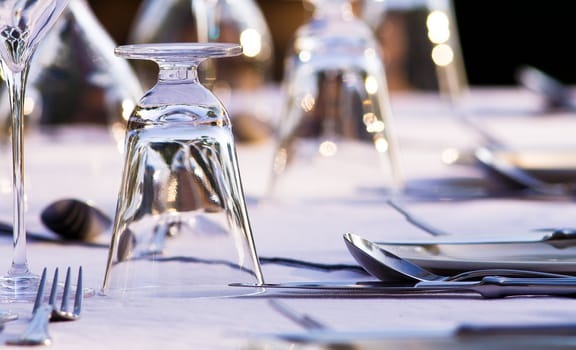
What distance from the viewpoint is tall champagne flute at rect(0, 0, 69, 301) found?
1.77ft

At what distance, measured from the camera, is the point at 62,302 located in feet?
1.54

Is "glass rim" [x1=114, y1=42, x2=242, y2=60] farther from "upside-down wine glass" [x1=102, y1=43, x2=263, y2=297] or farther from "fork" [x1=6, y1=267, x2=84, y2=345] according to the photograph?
"fork" [x1=6, y1=267, x2=84, y2=345]

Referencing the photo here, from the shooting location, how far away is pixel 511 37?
11.4 feet

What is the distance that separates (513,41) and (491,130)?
84.6 inches

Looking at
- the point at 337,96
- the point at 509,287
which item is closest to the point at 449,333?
the point at 509,287

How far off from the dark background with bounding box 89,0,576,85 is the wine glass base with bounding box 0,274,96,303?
9.51ft

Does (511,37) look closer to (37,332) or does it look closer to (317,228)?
(317,228)

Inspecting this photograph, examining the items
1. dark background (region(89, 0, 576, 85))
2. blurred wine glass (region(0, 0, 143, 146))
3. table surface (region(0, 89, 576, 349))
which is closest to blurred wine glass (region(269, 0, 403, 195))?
table surface (region(0, 89, 576, 349))

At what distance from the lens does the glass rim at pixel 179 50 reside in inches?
20.1

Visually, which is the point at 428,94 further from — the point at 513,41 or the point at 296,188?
the point at 513,41

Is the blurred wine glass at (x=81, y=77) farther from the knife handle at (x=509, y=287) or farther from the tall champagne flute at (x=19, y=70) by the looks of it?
the knife handle at (x=509, y=287)

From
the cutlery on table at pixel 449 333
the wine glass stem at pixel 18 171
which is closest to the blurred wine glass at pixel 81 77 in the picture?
the wine glass stem at pixel 18 171

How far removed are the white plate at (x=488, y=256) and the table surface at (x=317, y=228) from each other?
0.10 ft

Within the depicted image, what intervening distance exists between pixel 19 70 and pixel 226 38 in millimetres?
717
